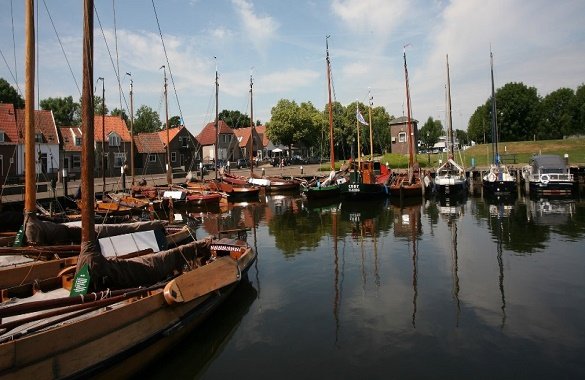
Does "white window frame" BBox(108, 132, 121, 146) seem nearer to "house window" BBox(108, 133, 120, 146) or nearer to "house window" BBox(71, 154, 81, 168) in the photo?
"house window" BBox(108, 133, 120, 146)

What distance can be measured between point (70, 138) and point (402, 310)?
184 feet

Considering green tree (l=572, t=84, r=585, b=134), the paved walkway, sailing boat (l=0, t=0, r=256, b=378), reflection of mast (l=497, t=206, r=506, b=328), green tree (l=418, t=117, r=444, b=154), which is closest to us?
sailing boat (l=0, t=0, r=256, b=378)

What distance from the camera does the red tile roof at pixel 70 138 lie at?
55.8 metres

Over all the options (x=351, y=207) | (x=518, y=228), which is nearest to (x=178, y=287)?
(x=518, y=228)

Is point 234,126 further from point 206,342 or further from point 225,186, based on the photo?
point 206,342

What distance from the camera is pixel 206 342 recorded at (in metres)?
10.2

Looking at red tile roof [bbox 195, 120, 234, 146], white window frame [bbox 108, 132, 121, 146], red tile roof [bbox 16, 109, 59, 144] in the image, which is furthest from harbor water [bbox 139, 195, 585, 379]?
red tile roof [bbox 195, 120, 234, 146]

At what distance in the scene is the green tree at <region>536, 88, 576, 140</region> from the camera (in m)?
88.2

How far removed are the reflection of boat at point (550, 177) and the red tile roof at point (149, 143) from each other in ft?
159

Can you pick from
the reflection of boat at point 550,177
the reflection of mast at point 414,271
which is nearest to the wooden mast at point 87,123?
the reflection of mast at point 414,271

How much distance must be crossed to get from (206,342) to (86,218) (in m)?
3.87

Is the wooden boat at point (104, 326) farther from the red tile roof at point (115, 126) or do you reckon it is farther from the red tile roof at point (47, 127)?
the red tile roof at point (115, 126)

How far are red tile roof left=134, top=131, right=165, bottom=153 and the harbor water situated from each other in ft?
148

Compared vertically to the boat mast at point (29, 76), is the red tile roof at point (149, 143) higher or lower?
higher
